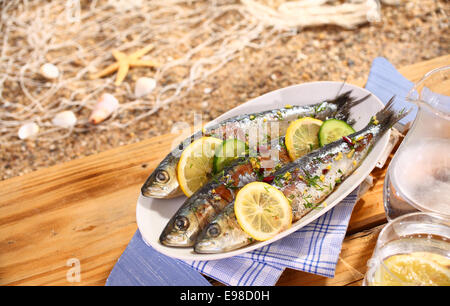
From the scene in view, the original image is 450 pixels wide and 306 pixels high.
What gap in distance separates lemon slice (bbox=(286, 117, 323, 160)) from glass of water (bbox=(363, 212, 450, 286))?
0.50 meters

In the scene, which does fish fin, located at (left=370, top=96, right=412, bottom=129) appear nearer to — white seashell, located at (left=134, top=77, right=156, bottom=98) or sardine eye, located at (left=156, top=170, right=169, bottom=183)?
sardine eye, located at (left=156, top=170, right=169, bottom=183)

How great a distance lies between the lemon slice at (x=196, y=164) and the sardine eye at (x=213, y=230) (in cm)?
24

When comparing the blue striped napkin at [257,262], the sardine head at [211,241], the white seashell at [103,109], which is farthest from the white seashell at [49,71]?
the sardine head at [211,241]

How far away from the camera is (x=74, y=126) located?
3.29 m

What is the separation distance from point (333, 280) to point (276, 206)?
31cm

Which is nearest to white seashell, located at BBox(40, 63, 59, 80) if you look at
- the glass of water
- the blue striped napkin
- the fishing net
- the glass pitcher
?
the fishing net

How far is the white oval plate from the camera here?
1266mm

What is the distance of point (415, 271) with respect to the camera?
1.03 m

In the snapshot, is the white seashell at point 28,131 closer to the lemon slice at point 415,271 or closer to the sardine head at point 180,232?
the sardine head at point 180,232

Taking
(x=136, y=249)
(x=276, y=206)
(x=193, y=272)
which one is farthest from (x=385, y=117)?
(x=136, y=249)

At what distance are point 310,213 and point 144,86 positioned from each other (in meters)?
2.40

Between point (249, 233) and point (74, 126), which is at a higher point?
point (249, 233)
